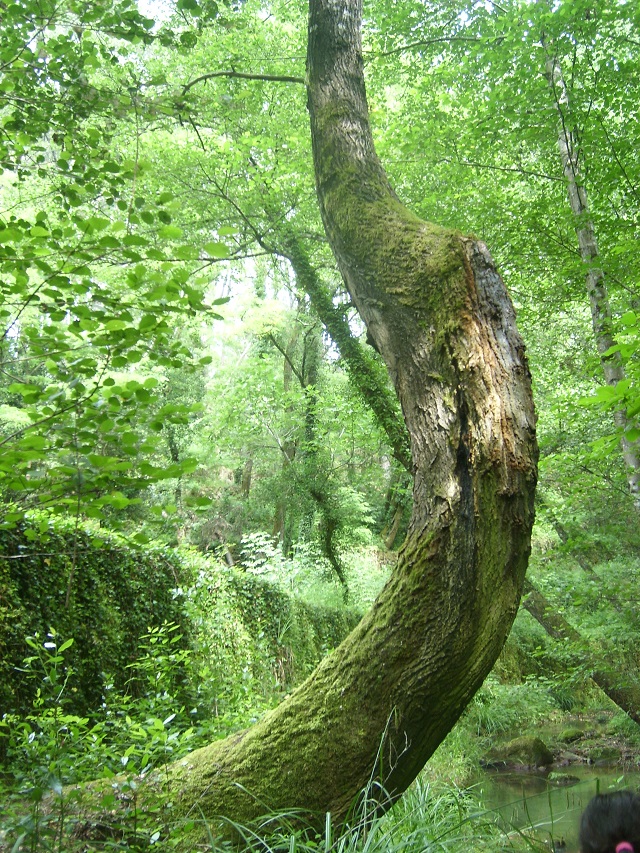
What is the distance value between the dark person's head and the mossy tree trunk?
0.70 metres

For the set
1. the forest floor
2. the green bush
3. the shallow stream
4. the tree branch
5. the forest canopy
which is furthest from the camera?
the forest floor

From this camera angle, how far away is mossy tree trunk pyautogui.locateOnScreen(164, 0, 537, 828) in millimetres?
2297

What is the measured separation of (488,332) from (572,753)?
918cm

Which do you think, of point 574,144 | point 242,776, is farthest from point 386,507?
point 242,776

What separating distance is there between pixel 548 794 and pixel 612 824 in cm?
358

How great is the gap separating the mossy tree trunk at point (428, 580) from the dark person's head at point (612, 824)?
697 millimetres

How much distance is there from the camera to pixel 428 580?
2.34 m

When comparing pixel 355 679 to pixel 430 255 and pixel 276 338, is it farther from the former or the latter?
pixel 276 338

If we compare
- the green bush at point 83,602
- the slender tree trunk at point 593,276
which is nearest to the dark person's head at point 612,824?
the green bush at point 83,602

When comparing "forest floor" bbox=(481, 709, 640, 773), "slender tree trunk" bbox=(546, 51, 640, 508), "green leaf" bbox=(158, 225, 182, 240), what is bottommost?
"forest floor" bbox=(481, 709, 640, 773)

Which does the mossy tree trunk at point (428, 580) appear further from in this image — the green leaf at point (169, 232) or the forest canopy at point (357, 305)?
the green leaf at point (169, 232)

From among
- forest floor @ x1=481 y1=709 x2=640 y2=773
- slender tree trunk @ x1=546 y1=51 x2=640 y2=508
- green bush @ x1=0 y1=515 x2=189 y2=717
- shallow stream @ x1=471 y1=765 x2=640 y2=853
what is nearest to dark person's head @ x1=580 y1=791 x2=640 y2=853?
green bush @ x1=0 y1=515 x2=189 y2=717

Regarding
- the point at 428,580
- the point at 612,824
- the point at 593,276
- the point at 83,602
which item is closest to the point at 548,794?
the point at 428,580

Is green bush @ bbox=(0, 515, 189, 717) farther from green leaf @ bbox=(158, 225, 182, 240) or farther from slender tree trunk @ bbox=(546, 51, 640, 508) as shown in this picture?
slender tree trunk @ bbox=(546, 51, 640, 508)
